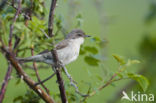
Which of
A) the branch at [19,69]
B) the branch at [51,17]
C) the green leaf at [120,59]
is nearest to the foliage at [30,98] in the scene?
the branch at [19,69]

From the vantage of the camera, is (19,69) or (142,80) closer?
(19,69)

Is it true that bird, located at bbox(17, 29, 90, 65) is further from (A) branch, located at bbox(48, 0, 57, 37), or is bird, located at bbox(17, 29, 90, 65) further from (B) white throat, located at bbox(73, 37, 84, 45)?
(A) branch, located at bbox(48, 0, 57, 37)

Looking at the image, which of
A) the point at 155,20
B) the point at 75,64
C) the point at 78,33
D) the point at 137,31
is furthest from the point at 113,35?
the point at 155,20

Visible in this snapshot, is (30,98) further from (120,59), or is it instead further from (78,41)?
(78,41)

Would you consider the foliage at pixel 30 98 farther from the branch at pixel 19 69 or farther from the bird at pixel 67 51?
the branch at pixel 19 69

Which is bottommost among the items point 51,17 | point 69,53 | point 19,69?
point 69,53

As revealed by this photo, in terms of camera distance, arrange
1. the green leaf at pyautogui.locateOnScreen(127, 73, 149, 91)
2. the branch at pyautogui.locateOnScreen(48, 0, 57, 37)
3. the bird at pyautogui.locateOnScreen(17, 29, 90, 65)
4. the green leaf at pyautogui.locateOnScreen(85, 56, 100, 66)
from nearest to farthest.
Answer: the branch at pyautogui.locateOnScreen(48, 0, 57, 37)
the green leaf at pyautogui.locateOnScreen(127, 73, 149, 91)
the green leaf at pyautogui.locateOnScreen(85, 56, 100, 66)
the bird at pyautogui.locateOnScreen(17, 29, 90, 65)

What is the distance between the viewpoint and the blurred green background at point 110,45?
101 inches

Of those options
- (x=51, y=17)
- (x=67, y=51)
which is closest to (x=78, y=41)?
(x=67, y=51)

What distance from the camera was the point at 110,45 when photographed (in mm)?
8859

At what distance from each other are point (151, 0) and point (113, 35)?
374 inches

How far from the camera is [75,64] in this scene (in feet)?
26.1

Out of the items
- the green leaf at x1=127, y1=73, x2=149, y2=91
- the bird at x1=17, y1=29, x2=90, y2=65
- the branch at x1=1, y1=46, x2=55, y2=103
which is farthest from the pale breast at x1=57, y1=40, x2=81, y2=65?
the branch at x1=1, y1=46, x2=55, y2=103

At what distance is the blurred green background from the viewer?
257 cm
